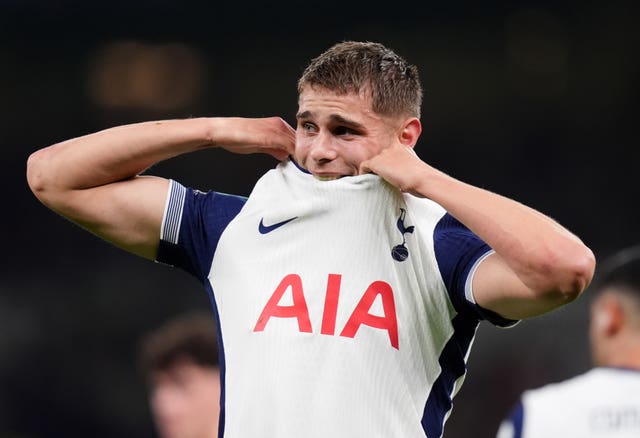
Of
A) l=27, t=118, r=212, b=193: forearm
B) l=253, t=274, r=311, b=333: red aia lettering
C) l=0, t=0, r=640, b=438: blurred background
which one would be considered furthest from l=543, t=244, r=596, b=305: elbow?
l=0, t=0, r=640, b=438: blurred background

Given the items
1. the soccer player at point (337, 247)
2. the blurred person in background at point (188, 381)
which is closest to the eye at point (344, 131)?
the soccer player at point (337, 247)

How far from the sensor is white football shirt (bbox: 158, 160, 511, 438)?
123 inches

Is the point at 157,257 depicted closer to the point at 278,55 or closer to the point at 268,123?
the point at 268,123

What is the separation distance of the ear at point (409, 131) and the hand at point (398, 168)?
0.11 metres

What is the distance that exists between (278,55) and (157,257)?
6.05m

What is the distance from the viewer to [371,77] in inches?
133

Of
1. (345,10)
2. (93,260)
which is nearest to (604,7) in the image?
(345,10)

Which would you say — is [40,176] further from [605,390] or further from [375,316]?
[605,390]

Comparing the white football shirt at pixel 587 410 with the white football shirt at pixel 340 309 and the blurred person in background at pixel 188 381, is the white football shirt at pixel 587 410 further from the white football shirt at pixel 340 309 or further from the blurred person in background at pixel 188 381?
the blurred person in background at pixel 188 381

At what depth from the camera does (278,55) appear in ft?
30.9

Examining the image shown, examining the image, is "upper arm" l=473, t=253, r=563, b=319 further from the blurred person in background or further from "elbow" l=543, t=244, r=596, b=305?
the blurred person in background

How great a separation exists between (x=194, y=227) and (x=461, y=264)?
30.5 inches

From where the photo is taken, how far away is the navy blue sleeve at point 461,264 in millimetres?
3168

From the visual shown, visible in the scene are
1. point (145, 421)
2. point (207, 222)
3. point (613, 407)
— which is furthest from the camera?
point (145, 421)
